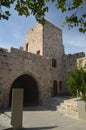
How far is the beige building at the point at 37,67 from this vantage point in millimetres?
12352

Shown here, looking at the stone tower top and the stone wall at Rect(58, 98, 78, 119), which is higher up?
the stone tower top

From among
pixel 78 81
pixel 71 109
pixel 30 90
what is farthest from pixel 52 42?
pixel 71 109

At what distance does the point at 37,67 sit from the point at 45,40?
430 centimetres

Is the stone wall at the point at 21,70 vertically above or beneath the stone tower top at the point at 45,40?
beneath

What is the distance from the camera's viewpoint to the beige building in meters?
12.4

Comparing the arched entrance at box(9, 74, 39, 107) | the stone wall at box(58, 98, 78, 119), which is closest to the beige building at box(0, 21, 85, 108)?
the arched entrance at box(9, 74, 39, 107)

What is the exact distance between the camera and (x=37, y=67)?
1459 centimetres

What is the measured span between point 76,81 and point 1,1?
627cm

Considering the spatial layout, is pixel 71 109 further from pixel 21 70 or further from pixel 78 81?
pixel 21 70

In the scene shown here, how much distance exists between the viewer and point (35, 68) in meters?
14.4

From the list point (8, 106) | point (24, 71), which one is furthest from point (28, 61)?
point (8, 106)

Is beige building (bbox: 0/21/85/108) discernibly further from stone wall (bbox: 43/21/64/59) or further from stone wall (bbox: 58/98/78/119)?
stone wall (bbox: 58/98/78/119)

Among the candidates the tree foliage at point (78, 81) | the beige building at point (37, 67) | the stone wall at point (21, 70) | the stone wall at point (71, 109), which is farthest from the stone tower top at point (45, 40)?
the tree foliage at point (78, 81)

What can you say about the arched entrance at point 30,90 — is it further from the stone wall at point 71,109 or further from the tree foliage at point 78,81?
the tree foliage at point 78,81
